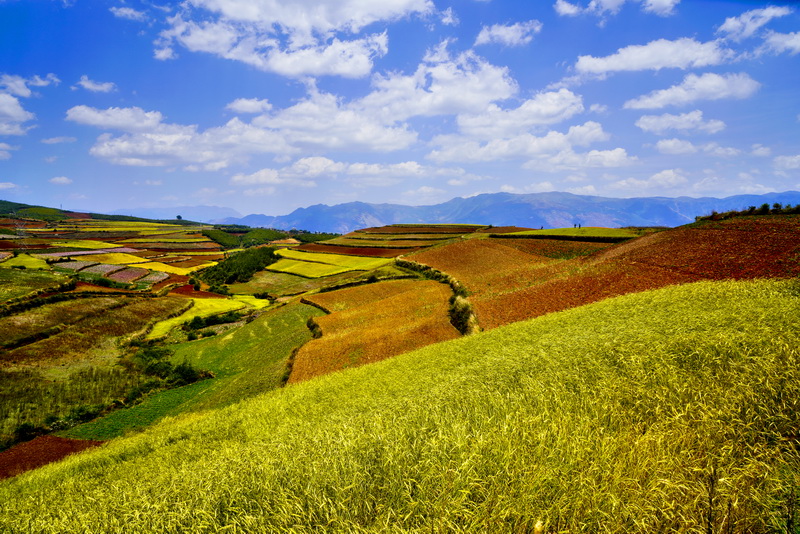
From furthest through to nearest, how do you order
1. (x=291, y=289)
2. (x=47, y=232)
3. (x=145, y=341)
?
1. (x=47, y=232)
2. (x=291, y=289)
3. (x=145, y=341)

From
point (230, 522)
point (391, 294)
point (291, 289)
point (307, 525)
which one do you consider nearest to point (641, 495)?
point (307, 525)

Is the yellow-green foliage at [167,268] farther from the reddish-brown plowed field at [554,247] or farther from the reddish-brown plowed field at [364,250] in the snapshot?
the reddish-brown plowed field at [554,247]

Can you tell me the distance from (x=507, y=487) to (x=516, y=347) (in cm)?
858

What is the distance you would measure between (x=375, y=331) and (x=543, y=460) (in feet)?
67.3

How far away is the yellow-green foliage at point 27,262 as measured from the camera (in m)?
56.3

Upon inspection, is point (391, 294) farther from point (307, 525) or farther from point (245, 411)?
point (307, 525)

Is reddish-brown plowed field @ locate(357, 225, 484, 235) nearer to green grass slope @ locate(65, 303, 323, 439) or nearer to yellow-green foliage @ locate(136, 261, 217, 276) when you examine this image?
yellow-green foliage @ locate(136, 261, 217, 276)

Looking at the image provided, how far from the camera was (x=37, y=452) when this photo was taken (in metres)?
15.6

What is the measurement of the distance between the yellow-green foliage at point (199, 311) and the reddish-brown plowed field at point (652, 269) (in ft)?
112

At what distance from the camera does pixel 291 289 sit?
58.9 meters

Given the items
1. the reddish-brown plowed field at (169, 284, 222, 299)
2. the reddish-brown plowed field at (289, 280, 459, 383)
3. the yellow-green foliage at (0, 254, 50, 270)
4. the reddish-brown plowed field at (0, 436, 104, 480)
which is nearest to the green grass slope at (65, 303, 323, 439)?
the reddish-brown plowed field at (0, 436, 104, 480)

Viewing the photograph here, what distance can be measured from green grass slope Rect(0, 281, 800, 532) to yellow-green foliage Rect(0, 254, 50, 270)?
70.3 m

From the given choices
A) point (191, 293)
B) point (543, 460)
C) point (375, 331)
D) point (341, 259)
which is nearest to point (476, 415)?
point (543, 460)

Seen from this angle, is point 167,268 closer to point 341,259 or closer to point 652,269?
point 341,259
